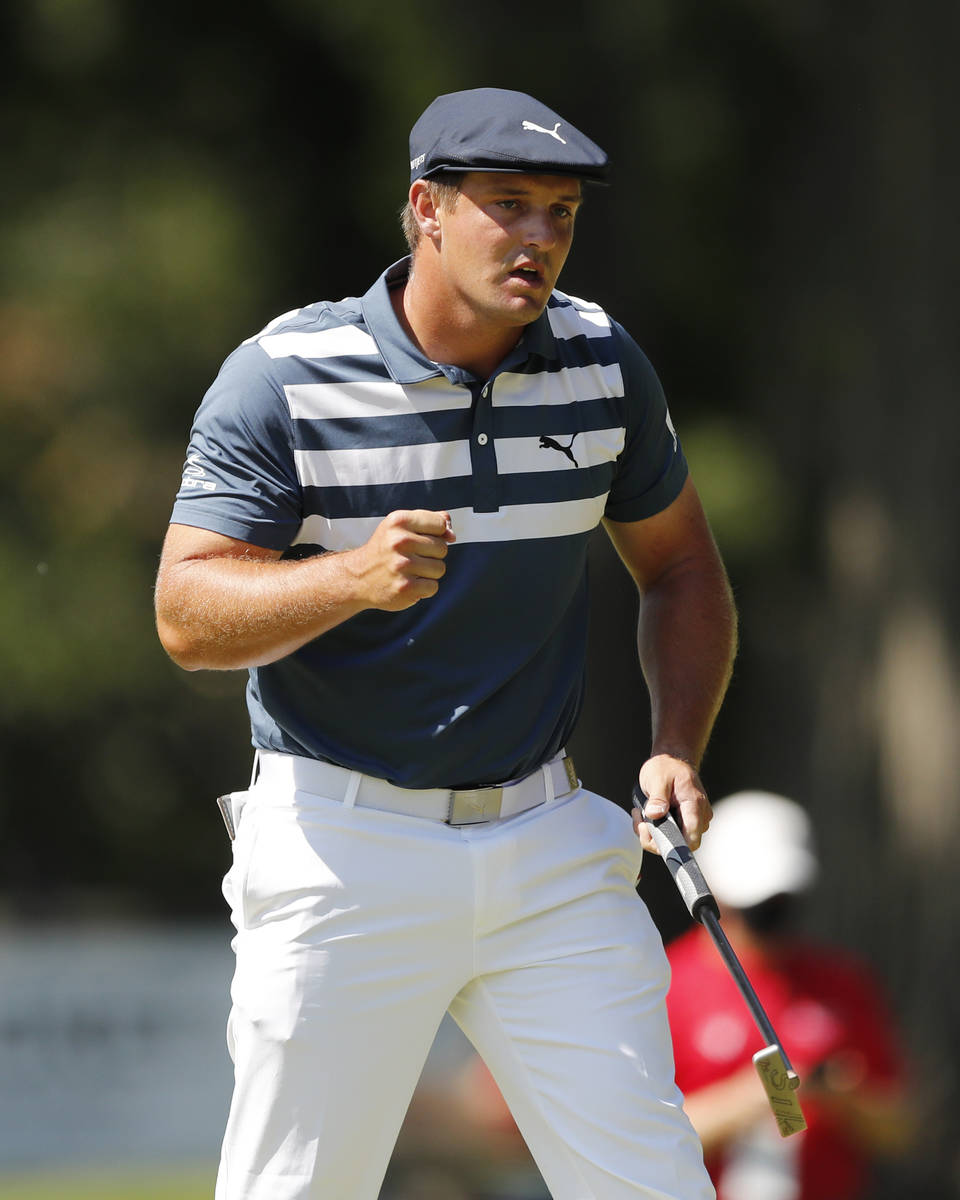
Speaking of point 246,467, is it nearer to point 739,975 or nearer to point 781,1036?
point 739,975

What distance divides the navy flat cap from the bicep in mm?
630

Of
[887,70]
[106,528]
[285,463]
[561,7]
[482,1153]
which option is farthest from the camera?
[106,528]

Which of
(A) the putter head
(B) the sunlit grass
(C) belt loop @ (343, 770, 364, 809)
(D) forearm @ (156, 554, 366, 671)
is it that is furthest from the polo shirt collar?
(B) the sunlit grass

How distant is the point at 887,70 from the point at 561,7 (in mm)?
1644

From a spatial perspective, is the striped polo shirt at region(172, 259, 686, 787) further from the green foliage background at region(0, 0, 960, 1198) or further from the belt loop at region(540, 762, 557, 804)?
the green foliage background at region(0, 0, 960, 1198)

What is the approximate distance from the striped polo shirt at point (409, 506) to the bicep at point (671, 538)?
28cm

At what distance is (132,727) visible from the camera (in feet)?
34.7

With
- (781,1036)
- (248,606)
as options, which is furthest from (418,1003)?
(781,1036)

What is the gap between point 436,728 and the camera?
122 inches

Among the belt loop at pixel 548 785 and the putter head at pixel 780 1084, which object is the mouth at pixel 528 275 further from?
the putter head at pixel 780 1084

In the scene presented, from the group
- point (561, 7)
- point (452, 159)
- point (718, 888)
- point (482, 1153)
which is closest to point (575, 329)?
point (452, 159)

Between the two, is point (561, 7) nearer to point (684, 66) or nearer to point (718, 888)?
point (684, 66)

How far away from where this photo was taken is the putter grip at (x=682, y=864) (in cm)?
307

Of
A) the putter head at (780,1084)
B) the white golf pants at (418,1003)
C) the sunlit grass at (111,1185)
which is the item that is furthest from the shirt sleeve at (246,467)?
the sunlit grass at (111,1185)
